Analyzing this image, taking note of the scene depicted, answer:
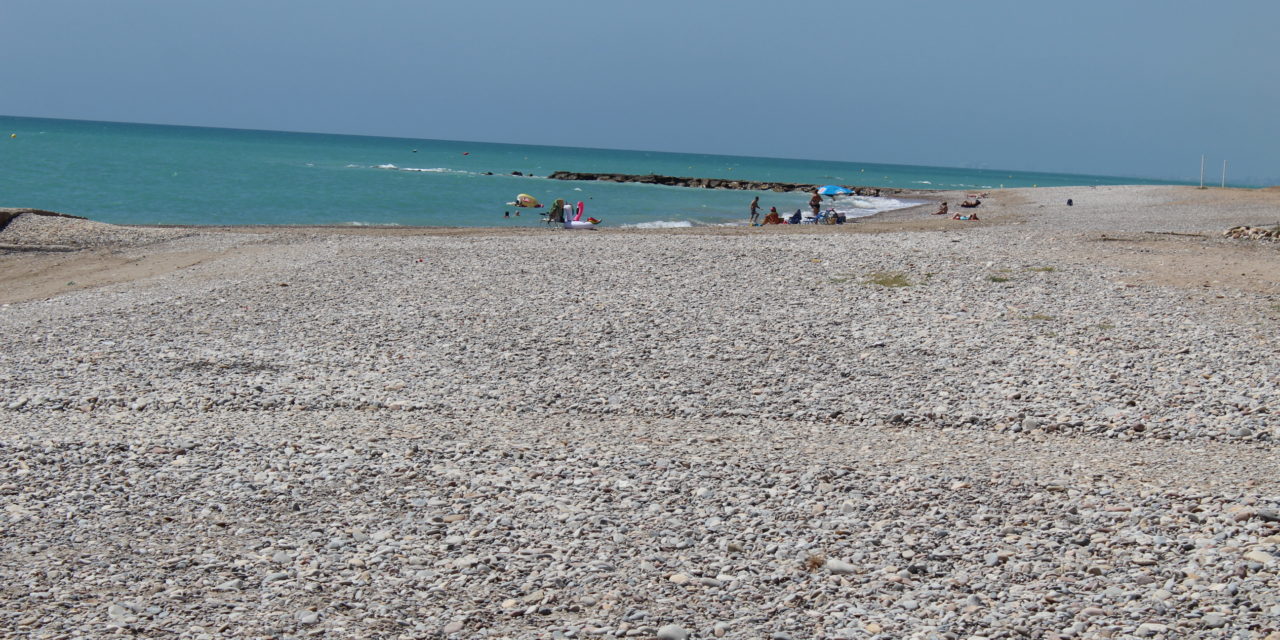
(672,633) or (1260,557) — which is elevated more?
(1260,557)

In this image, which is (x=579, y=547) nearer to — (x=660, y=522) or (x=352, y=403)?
(x=660, y=522)

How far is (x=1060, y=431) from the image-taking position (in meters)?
9.28

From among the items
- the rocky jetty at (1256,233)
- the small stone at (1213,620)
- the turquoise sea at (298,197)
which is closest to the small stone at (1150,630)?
the small stone at (1213,620)

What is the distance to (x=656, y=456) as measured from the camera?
27.9 ft

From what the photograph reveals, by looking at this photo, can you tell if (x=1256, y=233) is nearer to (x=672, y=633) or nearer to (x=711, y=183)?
(x=672, y=633)

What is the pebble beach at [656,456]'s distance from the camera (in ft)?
19.1

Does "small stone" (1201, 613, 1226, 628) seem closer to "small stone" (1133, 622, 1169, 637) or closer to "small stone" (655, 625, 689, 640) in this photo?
"small stone" (1133, 622, 1169, 637)

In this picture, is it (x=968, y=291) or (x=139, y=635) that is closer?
(x=139, y=635)

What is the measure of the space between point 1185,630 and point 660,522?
10.6 feet

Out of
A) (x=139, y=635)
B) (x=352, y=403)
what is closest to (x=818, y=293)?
(x=352, y=403)

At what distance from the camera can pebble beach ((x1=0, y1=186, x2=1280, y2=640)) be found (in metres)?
5.84

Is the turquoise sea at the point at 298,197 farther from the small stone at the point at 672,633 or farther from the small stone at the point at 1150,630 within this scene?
the small stone at the point at 1150,630

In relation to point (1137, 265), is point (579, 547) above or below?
below

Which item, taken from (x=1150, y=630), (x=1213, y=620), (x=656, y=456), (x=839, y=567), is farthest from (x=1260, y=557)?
(x=656, y=456)
